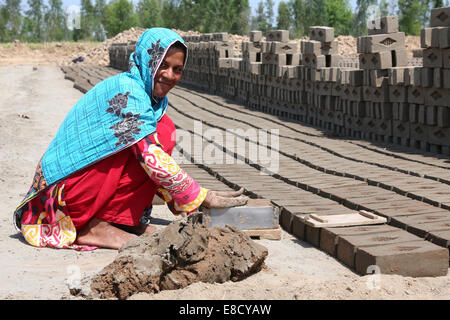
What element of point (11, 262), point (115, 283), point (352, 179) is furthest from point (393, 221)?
point (11, 262)

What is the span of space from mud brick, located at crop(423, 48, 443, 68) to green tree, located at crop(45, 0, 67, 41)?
6650cm

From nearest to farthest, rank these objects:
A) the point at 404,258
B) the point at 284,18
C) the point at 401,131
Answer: the point at 404,258 < the point at 401,131 < the point at 284,18

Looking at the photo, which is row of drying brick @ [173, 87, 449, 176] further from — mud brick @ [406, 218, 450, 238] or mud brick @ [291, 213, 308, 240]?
mud brick @ [291, 213, 308, 240]

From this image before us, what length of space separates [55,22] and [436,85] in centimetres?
7059

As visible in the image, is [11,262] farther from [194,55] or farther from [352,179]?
[194,55]

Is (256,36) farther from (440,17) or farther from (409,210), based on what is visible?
(409,210)

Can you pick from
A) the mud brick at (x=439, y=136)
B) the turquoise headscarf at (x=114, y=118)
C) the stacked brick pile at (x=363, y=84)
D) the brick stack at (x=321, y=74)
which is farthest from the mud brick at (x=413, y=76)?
the turquoise headscarf at (x=114, y=118)

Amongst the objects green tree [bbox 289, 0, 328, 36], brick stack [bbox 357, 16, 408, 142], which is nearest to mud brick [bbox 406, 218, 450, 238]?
brick stack [bbox 357, 16, 408, 142]

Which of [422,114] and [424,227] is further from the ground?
[422,114]

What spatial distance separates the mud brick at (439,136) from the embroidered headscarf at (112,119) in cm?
420

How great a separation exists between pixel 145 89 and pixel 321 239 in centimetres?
144

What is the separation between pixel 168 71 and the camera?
11.1 ft

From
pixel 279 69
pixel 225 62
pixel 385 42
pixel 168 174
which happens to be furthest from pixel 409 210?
pixel 225 62

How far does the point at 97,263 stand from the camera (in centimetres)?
311
